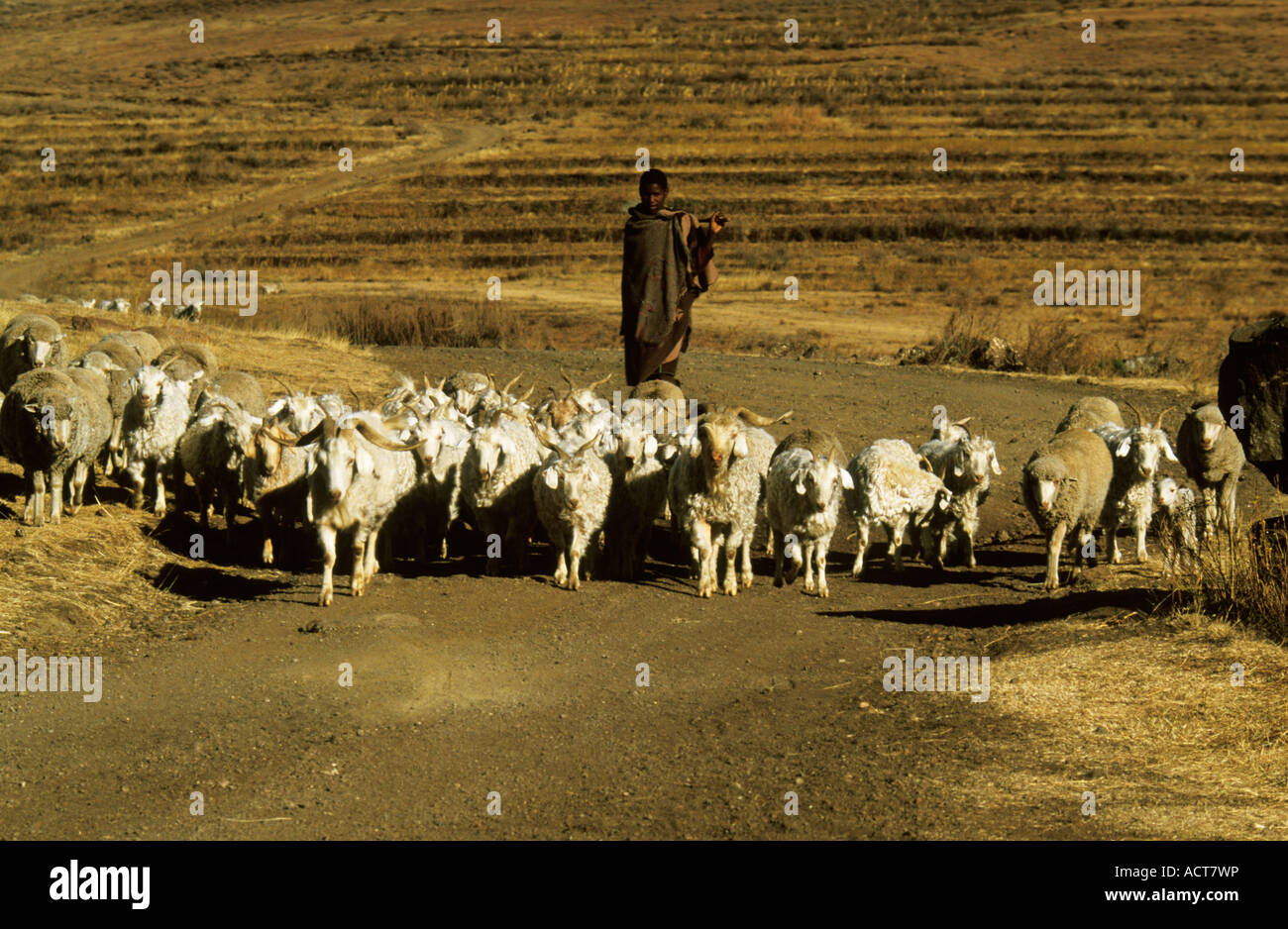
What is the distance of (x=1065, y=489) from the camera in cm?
1158

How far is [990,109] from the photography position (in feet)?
211

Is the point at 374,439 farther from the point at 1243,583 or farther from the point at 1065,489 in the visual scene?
the point at 1243,583

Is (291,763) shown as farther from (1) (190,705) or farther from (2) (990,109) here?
(2) (990,109)

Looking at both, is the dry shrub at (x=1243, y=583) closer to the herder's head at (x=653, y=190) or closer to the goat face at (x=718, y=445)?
the goat face at (x=718, y=445)

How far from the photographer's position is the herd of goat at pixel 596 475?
440 inches

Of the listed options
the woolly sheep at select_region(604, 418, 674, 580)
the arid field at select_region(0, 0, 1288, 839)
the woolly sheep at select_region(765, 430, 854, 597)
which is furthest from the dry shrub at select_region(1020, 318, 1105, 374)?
the woolly sheep at select_region(604, 418, 674, 580)

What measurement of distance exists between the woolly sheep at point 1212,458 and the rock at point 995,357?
9880mm

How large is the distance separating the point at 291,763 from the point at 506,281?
34.3 m

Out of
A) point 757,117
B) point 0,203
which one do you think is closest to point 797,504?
point 0,203

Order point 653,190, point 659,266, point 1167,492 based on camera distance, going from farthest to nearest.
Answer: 1. point 659,266
2. point 653,190
3. point 1167,492

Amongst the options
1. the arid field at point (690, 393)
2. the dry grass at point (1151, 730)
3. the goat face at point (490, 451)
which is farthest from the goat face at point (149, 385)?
the dry grass at point (1151, 730)

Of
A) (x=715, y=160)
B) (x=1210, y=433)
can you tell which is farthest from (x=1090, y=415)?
(x=715, y=160)

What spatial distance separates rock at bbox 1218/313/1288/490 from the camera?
456 inches

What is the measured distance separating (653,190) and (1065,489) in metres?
4.62
